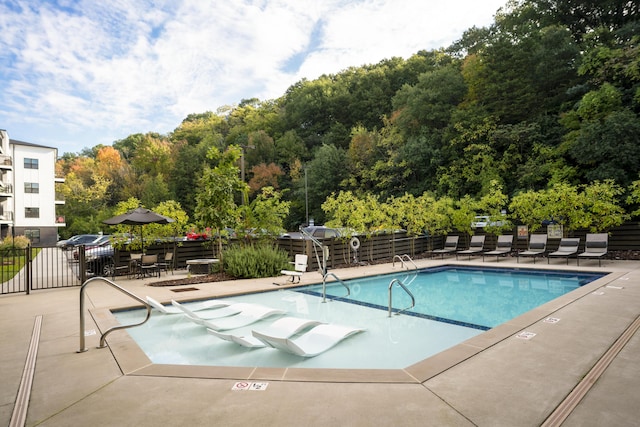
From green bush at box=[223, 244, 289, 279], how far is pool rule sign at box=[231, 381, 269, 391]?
7448 mm

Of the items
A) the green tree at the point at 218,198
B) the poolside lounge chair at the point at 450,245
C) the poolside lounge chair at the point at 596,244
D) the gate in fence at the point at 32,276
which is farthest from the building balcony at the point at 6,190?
the poolside lounge chair at the point at 596,244

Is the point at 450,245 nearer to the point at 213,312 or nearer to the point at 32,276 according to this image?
the point at 213,312

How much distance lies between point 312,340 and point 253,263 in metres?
5.91

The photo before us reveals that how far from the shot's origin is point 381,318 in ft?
22.3

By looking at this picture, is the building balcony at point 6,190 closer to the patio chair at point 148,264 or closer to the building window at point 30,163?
the building window at point 30,163

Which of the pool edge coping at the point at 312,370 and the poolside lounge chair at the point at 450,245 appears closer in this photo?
the pool edge coping at the point at 312,370

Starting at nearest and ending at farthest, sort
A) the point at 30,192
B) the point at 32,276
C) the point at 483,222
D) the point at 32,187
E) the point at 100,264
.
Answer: the point at 32,276, the point at 100,264, the point at 483,222, the point at 30,192, the point at 32,187

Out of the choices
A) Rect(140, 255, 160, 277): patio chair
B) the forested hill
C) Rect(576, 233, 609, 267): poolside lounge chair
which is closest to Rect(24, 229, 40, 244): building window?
the forested hill

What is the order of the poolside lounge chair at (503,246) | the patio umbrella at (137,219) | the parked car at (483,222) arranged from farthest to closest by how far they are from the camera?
the parked car at (483,222) → the poolside lounge chair at (503,246) → the patio umbrella at (137,219)

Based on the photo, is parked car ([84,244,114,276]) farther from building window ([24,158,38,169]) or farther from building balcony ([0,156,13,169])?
building window ([24,158,38,169])

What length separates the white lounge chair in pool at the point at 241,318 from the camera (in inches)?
235

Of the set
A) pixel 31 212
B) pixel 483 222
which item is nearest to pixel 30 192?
pixel 31 212

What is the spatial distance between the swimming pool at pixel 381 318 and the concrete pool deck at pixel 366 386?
858mm

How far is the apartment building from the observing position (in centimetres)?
3216
